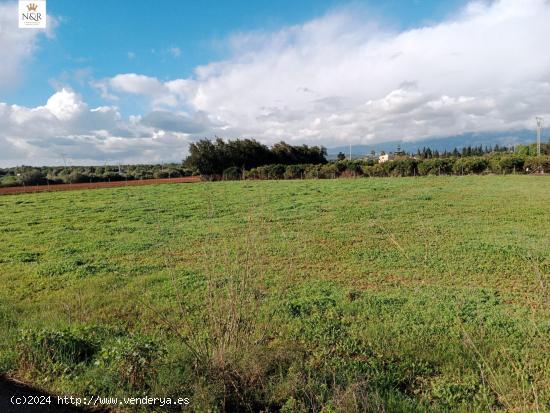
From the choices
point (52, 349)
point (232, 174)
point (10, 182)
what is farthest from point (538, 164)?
point (10, 182)

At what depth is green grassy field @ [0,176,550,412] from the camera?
3018 millimetres

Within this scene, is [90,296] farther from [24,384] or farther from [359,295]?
[359,295]

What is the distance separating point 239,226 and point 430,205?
743 cm

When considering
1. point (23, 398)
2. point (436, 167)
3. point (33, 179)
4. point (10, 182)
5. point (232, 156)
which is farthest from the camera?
point (232, 156)

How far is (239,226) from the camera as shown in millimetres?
10633

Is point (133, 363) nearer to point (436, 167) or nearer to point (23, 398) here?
point (23, 398)

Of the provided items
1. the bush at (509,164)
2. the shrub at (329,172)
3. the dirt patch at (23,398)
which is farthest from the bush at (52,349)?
the bush at (509,164)

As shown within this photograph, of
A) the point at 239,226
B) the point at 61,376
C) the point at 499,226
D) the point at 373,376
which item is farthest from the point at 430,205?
the point at 61,376

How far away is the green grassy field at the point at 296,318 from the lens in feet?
9.90

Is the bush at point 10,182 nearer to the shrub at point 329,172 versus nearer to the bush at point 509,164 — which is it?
the shrub at point 329,172

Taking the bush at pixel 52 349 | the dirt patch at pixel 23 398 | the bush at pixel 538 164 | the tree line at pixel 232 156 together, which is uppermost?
the tree line at pixel 232 156

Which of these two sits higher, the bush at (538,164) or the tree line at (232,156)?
the tree line at (232,156)

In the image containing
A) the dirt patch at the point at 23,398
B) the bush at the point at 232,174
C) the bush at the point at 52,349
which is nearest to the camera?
the dirt patch at the point at 23,398

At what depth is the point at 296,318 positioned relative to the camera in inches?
179
